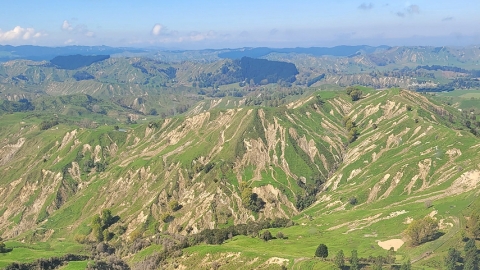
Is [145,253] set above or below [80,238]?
above

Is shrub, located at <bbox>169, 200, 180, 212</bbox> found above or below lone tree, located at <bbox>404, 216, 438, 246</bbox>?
below

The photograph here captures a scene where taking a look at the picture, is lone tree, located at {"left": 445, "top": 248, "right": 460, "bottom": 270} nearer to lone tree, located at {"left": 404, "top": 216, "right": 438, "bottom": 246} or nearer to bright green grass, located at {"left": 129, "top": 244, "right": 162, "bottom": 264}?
lone tree, located at {"left": 404, "top": 216, "right": 438, "bottom": 246}

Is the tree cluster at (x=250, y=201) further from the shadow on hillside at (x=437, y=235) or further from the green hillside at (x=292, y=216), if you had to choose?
the shadow on hillside at (x=437, y=235)

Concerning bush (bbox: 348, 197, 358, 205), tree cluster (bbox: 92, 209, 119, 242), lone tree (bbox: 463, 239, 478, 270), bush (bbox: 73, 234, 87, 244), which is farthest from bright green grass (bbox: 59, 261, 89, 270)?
bush (bbox: 348, 197, 358, 205)

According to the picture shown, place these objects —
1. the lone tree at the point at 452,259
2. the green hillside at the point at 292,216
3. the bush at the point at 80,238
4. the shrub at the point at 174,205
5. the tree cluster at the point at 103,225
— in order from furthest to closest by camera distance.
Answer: the shrub at the point at 174,205, the tree cluster at the point at 103,225, the bush at the point at 80,238, the green hillside at the point at 292,216, the lone tree at the point at 452,259

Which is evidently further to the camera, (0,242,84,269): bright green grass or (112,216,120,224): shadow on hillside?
(112,216,120,224): shadow on hillside

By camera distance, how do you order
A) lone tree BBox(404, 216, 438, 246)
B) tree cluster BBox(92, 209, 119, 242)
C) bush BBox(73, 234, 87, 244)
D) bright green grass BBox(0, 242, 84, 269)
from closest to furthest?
lone tree BBox(404, 216, 438, 246), bright green grass BBox(0, 242, 84, 269), bush BBox(73, 234, 87, 244), tree cluster BBox(92, 209, 119, 242)

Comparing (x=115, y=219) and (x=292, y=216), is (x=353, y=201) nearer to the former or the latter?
(x=292, y=216)

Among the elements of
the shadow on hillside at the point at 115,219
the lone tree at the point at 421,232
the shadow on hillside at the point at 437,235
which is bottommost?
the shadow on hillside at the point at 115,219

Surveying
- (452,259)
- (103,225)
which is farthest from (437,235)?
(103,225)

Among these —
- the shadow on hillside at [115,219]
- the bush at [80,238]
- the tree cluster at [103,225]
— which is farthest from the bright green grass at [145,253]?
the shadow on hillside at [115,219]

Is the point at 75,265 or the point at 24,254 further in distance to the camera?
the point at 24,254

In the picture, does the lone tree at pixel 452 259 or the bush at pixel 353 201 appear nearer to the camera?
the lone tree at pixel 452 259
